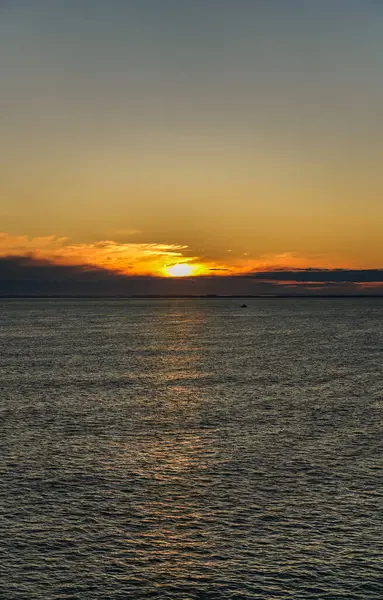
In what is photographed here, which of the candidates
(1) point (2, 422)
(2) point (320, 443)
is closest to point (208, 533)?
(2) point (320, 443)

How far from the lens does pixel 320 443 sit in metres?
59.1

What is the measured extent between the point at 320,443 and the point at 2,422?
34137mm

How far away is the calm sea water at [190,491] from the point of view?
1319 inches

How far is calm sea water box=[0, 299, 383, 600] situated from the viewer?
110 ft

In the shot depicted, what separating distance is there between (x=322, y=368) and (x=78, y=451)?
233 feet

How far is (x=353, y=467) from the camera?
51406 mm

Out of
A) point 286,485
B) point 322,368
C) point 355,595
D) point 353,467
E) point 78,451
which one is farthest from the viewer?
point 322,368

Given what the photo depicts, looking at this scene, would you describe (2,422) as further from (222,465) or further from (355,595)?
(355,595)

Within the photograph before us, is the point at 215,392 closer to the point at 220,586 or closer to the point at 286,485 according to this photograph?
the point at 286,485

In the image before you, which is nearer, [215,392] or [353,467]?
[353,467]

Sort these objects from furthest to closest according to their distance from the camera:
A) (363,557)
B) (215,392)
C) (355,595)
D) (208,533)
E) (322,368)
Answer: (322,368), (215,392), (208,533), (363,557), (355,595)

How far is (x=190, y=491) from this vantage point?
4619cm

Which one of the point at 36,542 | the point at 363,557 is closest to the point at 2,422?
the point at 36,542

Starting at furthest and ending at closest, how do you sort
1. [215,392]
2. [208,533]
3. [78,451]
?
1. [215,392]
2. [78,451]
3. [208,533]
